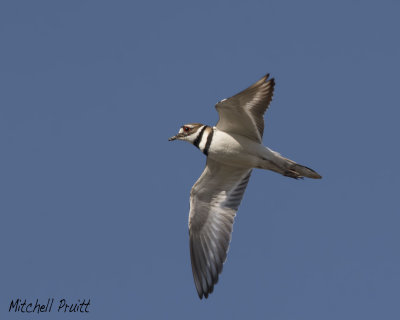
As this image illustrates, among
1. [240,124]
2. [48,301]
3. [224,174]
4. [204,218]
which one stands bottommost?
[48,301]

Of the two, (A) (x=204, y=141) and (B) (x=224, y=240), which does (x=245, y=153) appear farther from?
(B) (x=224, y=240)

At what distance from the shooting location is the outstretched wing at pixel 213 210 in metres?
16.2

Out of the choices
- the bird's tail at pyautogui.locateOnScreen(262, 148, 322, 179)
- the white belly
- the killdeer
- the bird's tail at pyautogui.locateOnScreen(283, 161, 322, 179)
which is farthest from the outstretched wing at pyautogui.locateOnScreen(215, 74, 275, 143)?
the bird's tail at pyautogui.locateOnScreen(283, 161, 322, 179)

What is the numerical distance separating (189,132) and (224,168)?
1.24 metres

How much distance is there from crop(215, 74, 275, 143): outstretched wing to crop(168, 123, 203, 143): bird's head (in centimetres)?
64

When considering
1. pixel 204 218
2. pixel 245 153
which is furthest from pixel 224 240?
pixel 245 153

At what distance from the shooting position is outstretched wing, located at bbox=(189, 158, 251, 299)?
1620 cm

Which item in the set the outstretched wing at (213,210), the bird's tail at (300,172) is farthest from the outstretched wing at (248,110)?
the outstretched wing at (213,210)

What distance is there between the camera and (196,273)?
16.1 metres

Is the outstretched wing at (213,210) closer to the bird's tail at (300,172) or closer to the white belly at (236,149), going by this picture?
the white belly at (236,149)

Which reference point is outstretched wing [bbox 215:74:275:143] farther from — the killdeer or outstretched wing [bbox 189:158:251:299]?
outstretched wing [bbox 189:158:251:299]

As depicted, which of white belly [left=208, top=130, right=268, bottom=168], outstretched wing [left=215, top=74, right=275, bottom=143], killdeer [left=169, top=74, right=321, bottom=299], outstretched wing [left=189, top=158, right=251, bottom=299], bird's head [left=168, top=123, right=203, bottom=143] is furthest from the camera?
outstretched wing [left=189, top=158, right=251, bottom=299]

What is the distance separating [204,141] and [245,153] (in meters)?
1.02

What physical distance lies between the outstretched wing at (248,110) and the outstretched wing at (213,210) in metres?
1.32
